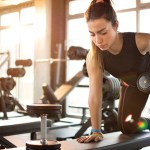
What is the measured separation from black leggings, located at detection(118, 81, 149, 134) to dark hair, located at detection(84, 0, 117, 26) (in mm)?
635

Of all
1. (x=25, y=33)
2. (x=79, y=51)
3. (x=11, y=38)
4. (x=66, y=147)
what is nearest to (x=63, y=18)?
(x=25, y=33)

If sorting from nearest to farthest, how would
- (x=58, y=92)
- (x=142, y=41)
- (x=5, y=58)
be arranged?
1. (x=142, y=41)
2. (x=58, y=92)
3. (x=5, y=58)

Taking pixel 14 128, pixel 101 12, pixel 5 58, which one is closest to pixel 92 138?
pixel 101 12

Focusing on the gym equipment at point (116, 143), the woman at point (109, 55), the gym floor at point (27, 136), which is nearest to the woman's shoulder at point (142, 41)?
the woman at point (109, 55)

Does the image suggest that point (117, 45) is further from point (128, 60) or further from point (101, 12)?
point (101, 12)

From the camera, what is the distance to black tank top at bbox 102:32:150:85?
1908mm

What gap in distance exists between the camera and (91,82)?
78.2 inches

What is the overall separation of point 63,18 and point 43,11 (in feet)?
1.68

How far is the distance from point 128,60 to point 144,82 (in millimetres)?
200

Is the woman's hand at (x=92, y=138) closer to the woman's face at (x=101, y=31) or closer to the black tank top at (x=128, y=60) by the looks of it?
the black tank top at (x=128, y=60)

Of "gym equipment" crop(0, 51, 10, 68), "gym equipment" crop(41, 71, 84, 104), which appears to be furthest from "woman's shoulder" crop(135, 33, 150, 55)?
"gym equipment" crop(0, 51, 10, 68)

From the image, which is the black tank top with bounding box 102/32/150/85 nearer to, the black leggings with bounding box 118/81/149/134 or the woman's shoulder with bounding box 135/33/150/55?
the woman's shoulder with bounding box 135/33/150/55

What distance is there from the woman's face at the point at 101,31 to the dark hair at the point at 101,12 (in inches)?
1.1

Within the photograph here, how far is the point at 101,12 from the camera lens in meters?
1.72
